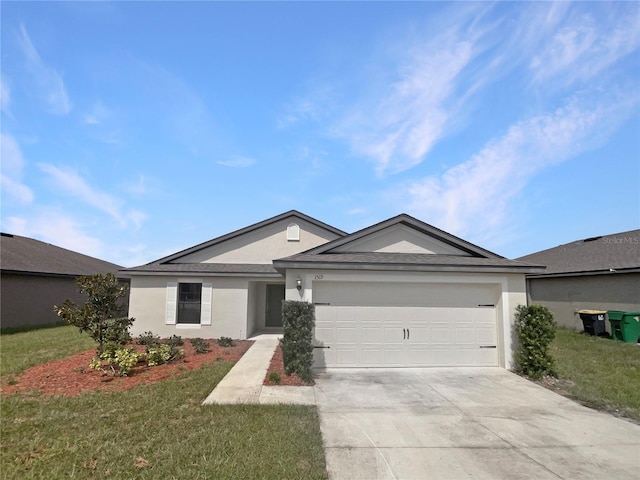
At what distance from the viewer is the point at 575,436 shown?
17.3 feet

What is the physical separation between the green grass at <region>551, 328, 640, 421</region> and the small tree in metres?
10.3

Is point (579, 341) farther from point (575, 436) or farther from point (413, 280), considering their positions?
point (575, 436)

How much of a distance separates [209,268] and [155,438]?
34.4 ft

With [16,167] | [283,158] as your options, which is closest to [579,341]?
[283,158]

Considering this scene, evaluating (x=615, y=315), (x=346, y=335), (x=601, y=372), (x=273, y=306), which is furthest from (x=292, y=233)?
(x=615, y=315)

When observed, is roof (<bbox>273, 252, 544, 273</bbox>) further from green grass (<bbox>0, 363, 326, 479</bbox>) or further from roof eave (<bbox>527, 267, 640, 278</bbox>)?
roof eave (<bbox>527, 267, 640, 278</bbox>)

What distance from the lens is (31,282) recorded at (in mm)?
17797

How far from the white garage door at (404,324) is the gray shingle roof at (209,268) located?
5000mm

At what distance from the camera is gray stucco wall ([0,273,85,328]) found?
53.9 ft

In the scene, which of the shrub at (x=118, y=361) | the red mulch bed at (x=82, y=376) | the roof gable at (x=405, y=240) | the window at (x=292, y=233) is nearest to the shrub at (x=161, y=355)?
the red mulch bed at (x=82, y=376)

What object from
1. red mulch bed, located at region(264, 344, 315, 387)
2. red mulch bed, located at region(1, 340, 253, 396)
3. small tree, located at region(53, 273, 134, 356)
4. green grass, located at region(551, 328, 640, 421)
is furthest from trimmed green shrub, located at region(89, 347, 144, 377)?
green grass, located at region(551, 328, 640, 421)

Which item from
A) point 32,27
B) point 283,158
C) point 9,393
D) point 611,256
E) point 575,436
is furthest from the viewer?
point 611,256

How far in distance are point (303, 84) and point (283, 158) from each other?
2987 mm

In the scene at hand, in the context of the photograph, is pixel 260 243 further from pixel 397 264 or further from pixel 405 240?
pixel 397 264
